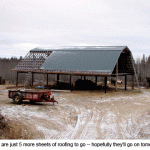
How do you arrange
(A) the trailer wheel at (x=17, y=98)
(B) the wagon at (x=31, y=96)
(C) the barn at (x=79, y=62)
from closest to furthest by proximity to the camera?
1. (B) the wagon at (x=31, y=96)
2. (A) the trailer wheel at (x=17, y=98)
3. (C) the barn at (x=79, y=62)

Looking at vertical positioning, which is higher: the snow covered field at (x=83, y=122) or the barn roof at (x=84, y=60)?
the barn roof at (x=84, y=60)

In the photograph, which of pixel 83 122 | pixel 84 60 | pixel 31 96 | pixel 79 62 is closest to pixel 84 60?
pixel 84 60

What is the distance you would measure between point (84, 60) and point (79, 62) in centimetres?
83

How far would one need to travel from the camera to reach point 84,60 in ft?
90.2

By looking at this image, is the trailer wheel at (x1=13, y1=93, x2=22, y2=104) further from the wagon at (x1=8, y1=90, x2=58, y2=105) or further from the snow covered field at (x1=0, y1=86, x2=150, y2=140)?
the snow covered field at (x1=0, y1=86, x2=150, y2=140)

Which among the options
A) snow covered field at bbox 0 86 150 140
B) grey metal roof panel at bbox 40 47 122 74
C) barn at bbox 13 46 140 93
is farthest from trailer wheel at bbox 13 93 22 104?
grey metal roof panel at bbox 40 47 122 74

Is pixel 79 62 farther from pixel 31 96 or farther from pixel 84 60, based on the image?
pixel 31 96

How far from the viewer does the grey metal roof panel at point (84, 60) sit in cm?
2514

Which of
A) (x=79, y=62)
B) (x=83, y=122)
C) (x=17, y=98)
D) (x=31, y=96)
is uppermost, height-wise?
(x=79, y=62)

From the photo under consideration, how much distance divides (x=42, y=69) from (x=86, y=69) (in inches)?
249

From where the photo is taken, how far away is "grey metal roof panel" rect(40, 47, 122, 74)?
25.1 meters

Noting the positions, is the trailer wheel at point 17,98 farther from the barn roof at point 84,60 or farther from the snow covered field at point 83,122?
the barn roof at point 84,60

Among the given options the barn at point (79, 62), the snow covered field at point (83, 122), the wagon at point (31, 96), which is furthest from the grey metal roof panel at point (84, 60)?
the snow covered field at point (83, 122)

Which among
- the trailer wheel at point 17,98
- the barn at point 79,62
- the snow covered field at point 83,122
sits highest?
the barn at point 79,62
